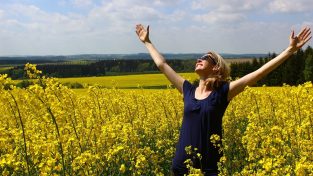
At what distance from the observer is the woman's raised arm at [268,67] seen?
4137 millimetres

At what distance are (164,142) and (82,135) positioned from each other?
1196mm

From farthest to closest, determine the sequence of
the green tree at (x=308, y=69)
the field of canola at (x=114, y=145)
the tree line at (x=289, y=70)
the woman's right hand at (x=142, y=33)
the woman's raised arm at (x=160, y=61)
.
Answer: the tree line at (x=289, y=70) → the green tree at (x=308, y=69) → the woman's right hand at (x=142, y=33) → the woman's raised arm at (x=160, y=61) → the field of canola at (x=114, y=145)

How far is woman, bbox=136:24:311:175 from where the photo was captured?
4.05 meters

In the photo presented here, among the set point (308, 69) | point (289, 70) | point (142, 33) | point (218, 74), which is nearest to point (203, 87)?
point (218, 74)

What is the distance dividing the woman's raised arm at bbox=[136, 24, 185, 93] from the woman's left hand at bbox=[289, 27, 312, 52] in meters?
1.07

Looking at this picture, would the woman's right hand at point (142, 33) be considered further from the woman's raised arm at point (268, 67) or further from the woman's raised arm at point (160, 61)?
the woman's raised arm at point (268, 67)

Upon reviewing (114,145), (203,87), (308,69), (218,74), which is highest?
(218,74)

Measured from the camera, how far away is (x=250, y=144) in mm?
4113

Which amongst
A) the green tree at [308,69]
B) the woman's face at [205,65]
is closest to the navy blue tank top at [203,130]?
the woman's face at [205,65]

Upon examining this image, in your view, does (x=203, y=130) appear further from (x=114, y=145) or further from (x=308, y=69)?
(x=308, y=69)

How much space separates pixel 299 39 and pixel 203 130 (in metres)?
1.23

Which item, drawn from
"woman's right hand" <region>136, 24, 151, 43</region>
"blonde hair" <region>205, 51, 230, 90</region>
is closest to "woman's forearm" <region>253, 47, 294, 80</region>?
"blonde hair" <region>205, 51, 230, 90</region>

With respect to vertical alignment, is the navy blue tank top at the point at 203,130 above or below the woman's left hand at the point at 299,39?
below

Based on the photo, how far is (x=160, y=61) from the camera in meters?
4.77
